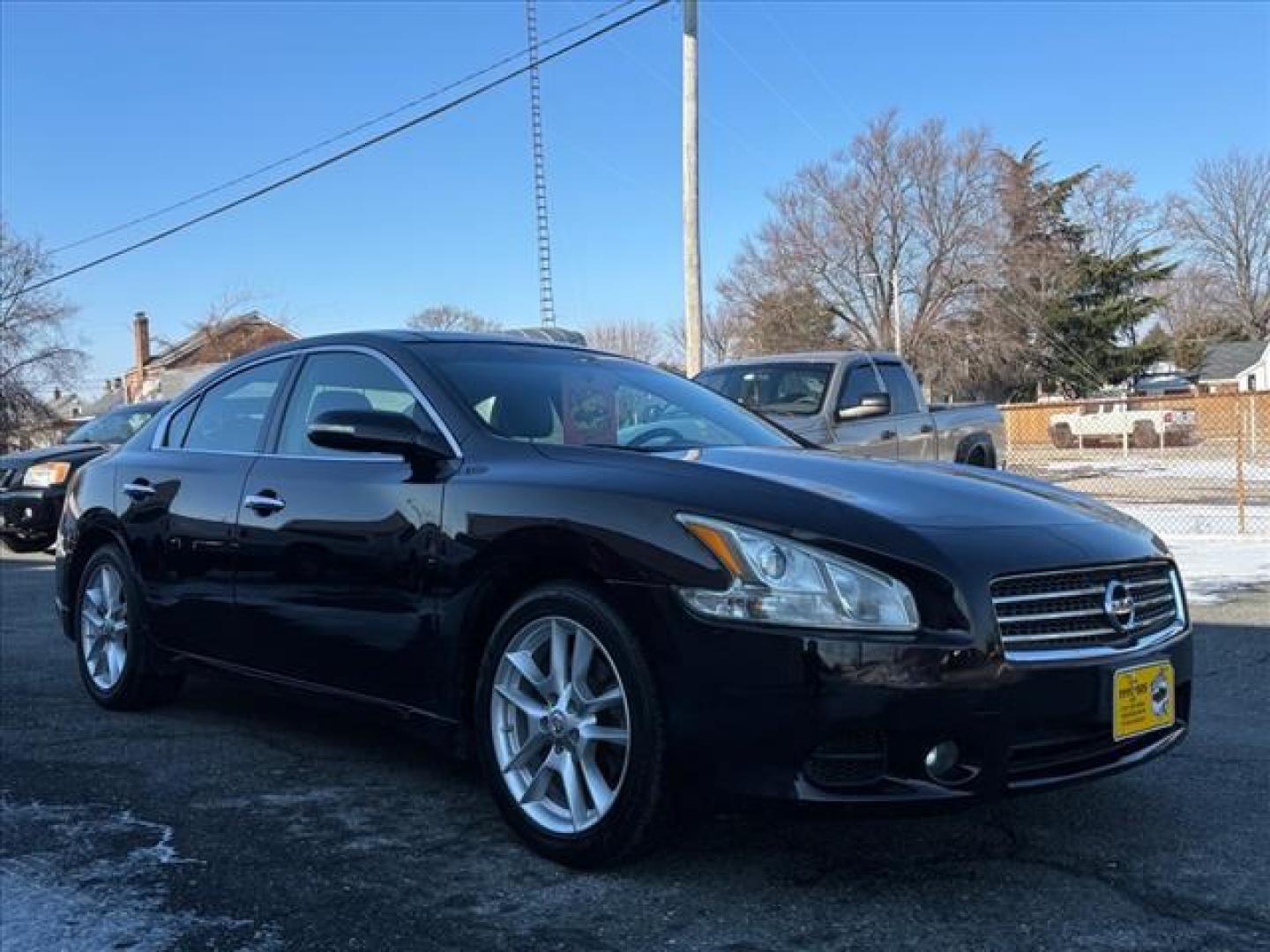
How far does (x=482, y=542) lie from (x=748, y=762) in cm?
108

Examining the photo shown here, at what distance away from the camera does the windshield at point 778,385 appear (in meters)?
9.84

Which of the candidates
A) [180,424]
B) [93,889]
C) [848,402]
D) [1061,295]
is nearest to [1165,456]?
[848,402]

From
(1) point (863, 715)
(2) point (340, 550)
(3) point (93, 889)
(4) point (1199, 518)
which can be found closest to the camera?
(1) point (863, 715)

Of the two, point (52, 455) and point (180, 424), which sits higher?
point (180, 424)

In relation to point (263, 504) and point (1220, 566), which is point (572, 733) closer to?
point (263, 504)

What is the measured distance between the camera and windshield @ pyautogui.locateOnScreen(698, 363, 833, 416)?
9.84 m

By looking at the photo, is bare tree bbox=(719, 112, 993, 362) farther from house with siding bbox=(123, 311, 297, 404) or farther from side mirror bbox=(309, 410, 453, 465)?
side mirror bbox=(309, 410, 453, 465)

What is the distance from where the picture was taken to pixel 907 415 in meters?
10.7

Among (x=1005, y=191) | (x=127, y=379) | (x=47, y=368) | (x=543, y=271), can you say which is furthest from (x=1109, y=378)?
(x=127, y=379)

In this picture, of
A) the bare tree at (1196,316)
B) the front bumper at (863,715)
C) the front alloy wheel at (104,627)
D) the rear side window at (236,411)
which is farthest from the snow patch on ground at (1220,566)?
the bare tree at (1196,316)

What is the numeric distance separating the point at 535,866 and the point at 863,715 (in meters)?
1.10

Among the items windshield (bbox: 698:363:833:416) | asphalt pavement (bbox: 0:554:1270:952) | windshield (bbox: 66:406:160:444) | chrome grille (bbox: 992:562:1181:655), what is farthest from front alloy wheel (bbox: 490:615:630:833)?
windshield (bbox: 66:406:160:444)

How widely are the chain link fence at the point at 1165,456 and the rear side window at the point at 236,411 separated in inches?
385

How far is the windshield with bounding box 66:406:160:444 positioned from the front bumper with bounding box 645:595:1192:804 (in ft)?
39.2
